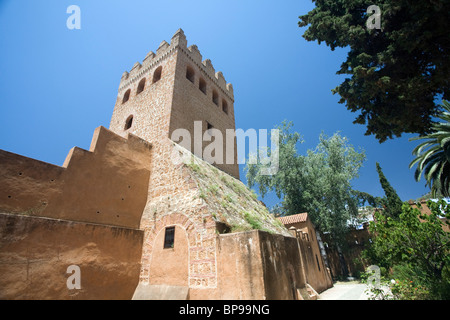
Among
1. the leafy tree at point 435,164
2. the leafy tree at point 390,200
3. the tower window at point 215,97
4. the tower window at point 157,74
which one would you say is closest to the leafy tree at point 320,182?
the leafy tree at point 390,200

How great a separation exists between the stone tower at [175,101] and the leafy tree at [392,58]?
20.1 ft

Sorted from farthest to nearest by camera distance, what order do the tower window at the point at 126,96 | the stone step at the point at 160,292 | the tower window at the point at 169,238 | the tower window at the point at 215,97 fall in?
the tower window at the point at 215,97 → the tower window at the point at 126,96 → the tower window at the point at 169,238 → the stone step at the point at 160,292

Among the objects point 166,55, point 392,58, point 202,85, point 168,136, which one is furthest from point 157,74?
point 392,58

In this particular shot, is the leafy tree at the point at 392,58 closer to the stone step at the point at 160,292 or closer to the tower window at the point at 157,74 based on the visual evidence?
the stone step at the point at 160,292

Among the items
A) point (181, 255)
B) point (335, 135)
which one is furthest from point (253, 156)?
point (181, 255)

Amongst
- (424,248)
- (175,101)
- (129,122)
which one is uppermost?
(129,122)

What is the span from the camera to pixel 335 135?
2139cm

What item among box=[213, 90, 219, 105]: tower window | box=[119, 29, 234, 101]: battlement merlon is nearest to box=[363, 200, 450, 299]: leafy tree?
box=[213, 90, 219, 105]: tower window

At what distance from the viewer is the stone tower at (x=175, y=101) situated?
10.1m

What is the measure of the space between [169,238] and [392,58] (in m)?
7.51

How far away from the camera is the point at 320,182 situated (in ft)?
64.0

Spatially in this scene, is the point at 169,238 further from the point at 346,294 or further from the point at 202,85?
the point at 346,294

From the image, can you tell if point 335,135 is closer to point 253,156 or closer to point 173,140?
point 253,156

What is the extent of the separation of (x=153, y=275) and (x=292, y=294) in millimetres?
3822
